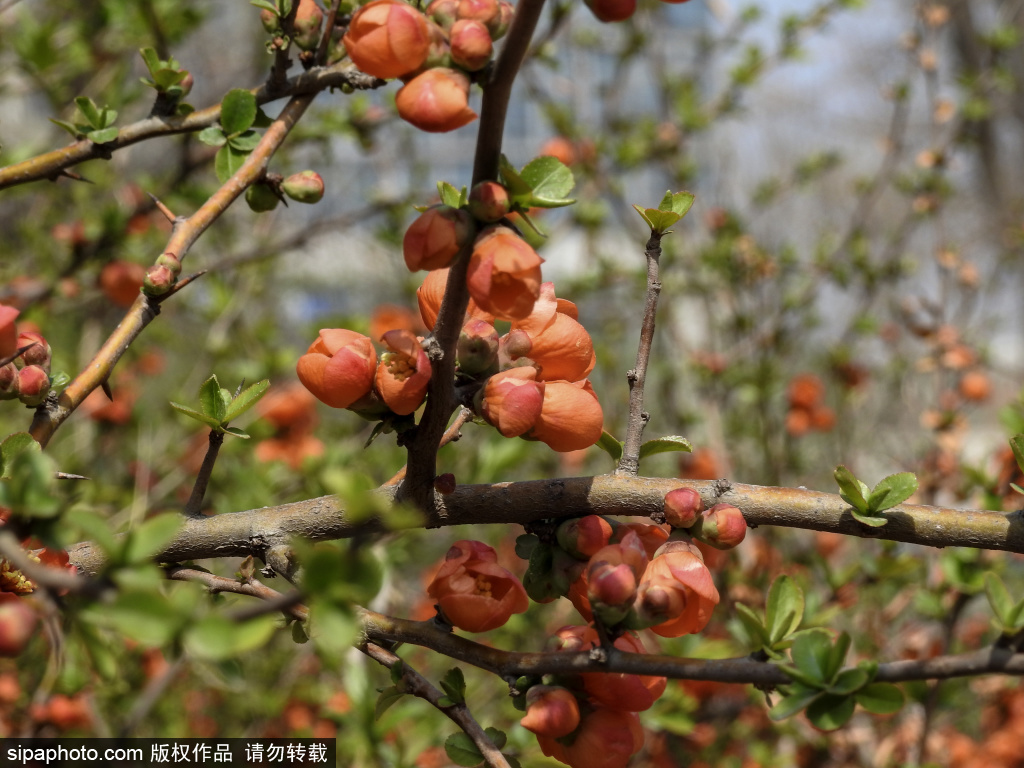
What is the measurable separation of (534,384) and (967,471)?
0.98 meters

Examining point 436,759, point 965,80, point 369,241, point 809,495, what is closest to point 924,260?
point 965,80

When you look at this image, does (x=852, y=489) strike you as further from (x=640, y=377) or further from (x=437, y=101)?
(x=437, y=101)

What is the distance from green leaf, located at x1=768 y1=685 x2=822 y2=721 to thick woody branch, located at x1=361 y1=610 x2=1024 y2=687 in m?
0.01

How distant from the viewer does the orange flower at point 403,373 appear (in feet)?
2.28

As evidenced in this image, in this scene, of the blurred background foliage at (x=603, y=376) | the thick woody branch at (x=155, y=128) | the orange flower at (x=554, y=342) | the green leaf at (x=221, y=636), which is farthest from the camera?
the blurred background foliage at (x=603, y=376)

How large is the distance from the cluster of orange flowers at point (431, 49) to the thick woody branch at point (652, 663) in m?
0.43

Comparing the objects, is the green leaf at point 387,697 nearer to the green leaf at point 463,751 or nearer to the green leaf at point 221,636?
the green leaf at point 463,751

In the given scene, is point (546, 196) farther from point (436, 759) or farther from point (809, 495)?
point (436, 759)

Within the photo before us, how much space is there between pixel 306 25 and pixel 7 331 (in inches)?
20.1

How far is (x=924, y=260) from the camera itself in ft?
21.1

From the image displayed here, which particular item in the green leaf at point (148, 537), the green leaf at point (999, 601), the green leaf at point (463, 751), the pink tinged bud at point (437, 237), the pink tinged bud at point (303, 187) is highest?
the pink tinged bud at point (303, 187)

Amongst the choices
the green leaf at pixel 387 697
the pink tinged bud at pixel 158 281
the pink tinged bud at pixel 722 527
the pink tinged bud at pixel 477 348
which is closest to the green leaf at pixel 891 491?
the pink tinged bud at pixel 722 527

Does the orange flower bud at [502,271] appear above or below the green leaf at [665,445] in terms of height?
above

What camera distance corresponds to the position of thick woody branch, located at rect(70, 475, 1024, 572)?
75 centimetres
